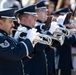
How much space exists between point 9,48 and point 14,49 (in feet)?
0.29

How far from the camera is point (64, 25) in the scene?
23.2 feet

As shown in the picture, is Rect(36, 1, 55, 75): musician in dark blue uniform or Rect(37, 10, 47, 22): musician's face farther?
Rect(37, 10, 47, 22): musician's face

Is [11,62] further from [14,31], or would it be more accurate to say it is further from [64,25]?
[64,25]

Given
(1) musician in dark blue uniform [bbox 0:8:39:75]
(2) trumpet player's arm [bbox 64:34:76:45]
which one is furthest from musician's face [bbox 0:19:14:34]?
(2) trumpet player's arm [bbox 64:34:76:45]

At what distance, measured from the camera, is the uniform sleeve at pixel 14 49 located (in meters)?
4.15

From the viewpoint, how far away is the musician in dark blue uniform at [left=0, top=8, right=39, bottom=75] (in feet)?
13.7

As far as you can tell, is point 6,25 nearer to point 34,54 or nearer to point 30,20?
point 30,20

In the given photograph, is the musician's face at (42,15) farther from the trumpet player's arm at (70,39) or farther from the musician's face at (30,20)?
the musician's face at (30,20)

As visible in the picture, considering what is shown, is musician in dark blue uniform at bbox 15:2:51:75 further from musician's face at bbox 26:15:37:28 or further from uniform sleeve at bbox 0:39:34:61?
uniform sleeve at bbox 0:39:34:61

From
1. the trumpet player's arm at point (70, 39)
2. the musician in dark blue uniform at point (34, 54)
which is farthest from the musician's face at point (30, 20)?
the trumpet player's arm at point (70, 39)

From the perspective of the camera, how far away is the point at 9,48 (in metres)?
4.19

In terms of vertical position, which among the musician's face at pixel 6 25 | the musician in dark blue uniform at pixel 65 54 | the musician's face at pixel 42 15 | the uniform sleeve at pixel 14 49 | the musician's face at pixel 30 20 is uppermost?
the musician's face at pixel 6 25

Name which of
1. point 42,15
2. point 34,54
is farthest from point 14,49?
point 42,15

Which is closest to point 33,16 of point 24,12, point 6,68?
point 24,12
